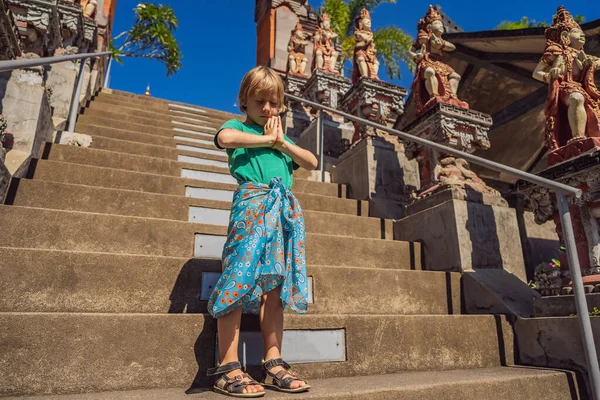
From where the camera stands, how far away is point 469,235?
3.21 meters

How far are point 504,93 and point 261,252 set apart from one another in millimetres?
7196

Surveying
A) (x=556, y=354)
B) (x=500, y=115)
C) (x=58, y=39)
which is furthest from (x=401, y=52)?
(x=556, y=354)

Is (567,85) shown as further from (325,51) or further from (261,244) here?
(325,51)

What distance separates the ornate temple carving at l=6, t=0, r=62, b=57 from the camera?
3.73m

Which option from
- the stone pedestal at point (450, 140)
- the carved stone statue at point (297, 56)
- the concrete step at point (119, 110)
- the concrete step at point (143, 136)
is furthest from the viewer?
the carved stone statue at point (297, 56)

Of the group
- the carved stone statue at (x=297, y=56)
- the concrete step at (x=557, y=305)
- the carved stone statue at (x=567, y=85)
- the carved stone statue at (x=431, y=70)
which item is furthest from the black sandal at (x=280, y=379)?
the carved stone statue at (x=297, y=56)

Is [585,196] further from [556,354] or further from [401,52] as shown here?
[401,52]

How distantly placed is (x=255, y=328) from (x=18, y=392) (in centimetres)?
102

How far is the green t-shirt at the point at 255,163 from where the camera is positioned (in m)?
2.01

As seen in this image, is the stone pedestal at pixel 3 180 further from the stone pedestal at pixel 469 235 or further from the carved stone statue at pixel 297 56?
the carved stone statue at pixel 297 56

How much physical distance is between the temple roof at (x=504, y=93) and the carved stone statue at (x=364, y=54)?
5.39ft

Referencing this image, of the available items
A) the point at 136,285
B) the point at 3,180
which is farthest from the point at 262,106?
the point at 3,180

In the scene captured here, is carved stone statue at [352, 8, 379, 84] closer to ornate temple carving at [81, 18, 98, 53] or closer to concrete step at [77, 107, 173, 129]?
concrete step at [77, 107, 173, 129]

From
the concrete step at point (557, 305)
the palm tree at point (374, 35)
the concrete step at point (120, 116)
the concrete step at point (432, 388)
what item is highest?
the palm tree at point (374, 35)
